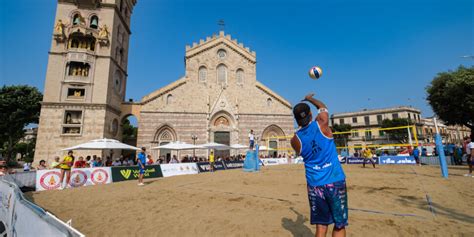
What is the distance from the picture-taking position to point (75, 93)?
2136 centimetres

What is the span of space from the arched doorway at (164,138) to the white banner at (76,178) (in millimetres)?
11795

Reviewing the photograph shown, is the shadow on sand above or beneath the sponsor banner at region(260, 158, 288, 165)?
beneath

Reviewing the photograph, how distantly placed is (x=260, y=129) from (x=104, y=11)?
21890mm

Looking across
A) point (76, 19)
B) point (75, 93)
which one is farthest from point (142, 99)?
point (76, 19)

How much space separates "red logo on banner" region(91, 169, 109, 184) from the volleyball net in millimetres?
14409

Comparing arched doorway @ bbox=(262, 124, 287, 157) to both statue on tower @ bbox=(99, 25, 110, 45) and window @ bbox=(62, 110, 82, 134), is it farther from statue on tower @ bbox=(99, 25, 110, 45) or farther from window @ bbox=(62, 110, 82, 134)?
statue on tower @ bbox=(99, 25, 110, 45)

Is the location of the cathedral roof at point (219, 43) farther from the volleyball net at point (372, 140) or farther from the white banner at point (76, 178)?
the white banner at point (76, 178)

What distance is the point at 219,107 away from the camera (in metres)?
27.1

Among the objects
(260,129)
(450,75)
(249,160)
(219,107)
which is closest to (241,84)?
(219,107)

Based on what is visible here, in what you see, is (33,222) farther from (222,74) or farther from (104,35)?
(222,74)

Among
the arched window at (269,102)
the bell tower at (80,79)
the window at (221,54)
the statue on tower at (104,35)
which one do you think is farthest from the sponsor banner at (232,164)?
the statue on tower at (104,35)

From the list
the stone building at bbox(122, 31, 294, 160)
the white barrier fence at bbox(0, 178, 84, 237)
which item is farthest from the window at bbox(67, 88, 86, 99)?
the white barrier fence at bbox(0, 178, 84, 237)

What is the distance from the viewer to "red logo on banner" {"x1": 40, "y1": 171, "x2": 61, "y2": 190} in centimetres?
1086

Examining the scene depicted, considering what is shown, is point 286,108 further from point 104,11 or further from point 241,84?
point 104,11
